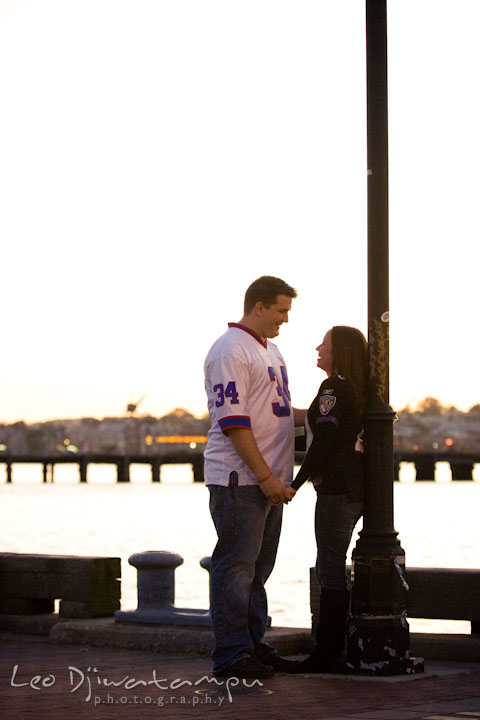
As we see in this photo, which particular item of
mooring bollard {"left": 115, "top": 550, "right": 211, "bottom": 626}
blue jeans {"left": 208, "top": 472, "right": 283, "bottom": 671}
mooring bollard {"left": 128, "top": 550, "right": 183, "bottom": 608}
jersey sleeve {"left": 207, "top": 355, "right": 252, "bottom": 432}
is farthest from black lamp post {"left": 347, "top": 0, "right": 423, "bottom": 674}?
mooring bollard {"left": 128, "top": 550, "right": 183, "bottom": 608}

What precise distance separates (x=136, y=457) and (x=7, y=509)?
84381mm

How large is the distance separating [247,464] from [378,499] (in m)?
0.84

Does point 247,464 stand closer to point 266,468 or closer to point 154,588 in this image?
point 266,468

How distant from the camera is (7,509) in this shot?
367 ft

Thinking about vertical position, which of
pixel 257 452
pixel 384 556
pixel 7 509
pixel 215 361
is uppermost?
pixel 215 361

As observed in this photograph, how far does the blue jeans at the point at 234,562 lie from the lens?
23.4 ft

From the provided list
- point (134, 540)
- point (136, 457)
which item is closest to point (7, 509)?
point (134, 540)

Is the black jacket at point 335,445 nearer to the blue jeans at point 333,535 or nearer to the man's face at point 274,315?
the blue jeans at point 333,535

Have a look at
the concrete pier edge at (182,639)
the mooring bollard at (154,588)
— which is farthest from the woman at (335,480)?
the mooring bollard at (154,588)

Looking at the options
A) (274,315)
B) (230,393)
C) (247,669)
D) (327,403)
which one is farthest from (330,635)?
(274,315)

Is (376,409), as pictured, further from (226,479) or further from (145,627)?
(145,627)

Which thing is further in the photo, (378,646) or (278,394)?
(278,394)

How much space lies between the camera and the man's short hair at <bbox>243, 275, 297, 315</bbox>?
24.2 feet

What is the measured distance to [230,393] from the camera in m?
7.11
